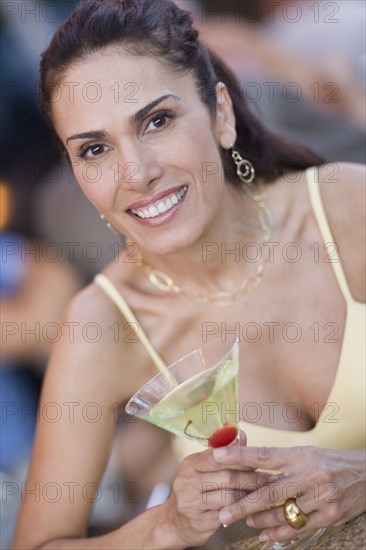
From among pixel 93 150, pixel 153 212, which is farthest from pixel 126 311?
pixel 93 150

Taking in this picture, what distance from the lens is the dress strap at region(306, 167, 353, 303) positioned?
2.42 meters

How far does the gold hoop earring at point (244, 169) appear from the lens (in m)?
2.52

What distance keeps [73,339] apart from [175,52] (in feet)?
2.69

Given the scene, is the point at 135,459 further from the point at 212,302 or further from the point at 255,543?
the point at 255,543

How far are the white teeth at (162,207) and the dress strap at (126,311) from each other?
353 mm


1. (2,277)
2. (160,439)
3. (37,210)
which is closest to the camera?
(160,439)

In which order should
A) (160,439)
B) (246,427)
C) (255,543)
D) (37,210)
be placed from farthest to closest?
(37,210), (160,439), (246,427), (255,543)

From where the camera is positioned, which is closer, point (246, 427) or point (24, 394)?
point (246, 427)

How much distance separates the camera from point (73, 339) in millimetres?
2416

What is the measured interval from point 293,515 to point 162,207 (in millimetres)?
806

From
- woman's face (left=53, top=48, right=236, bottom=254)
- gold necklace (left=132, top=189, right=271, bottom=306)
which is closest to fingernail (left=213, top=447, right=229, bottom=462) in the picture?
woman's face (left=53, top=48, right=236, bottom=254)

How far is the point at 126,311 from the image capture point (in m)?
2.48

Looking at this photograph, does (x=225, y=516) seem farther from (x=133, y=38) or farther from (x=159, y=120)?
(x=133, y=38)

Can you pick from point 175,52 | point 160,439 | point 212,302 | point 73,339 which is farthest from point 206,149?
point 160,439
